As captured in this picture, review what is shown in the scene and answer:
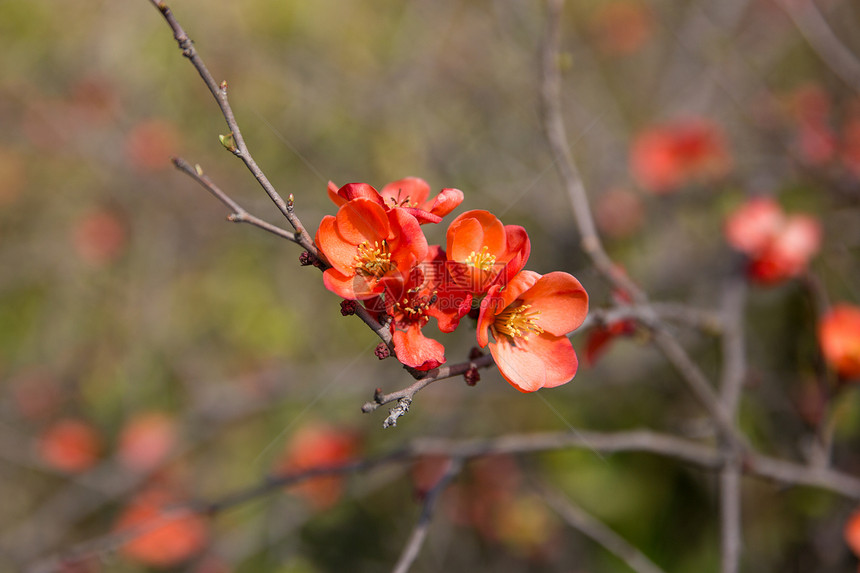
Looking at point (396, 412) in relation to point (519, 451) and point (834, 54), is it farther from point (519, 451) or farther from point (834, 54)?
point (834, 54)

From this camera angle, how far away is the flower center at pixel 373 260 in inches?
39.6

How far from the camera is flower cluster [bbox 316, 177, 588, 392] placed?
930 millimetres

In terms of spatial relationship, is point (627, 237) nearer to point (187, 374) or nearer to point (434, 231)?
point (434, 231)

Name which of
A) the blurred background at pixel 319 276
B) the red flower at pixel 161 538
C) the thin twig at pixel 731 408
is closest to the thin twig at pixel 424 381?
the thin twig at pixel 731 408

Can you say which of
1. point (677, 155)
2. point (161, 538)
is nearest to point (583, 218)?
point (677, 155)

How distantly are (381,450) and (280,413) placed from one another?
743 millimetres

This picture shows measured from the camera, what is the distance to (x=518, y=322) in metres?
1.10

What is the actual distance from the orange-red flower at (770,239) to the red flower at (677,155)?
1.00 metres

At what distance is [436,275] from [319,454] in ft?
6.99

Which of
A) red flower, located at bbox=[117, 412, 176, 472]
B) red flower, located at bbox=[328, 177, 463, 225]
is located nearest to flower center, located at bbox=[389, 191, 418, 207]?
red flower, located at bbox=[328, 177, 463, 225]

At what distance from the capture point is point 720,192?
309 centimetres

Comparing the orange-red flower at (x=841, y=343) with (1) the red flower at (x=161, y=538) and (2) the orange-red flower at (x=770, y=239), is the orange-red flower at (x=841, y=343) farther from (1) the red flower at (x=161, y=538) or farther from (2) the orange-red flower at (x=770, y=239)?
(1) the red flower at (x=161, y=538)

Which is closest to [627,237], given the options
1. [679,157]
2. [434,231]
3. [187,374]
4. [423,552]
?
[679,157]

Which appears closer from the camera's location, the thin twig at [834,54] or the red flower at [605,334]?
the red flower at [605,334]
